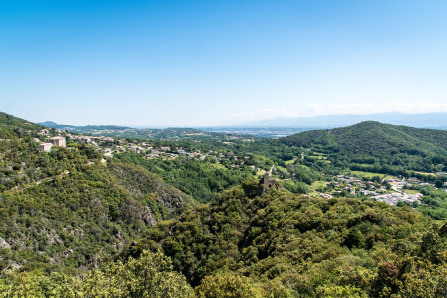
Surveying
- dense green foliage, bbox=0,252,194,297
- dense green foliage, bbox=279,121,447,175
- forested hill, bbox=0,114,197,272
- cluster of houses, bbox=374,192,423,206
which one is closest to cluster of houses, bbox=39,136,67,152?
forested hill, bbox=0,114,197,272

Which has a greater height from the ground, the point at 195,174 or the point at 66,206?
the point at 66,206

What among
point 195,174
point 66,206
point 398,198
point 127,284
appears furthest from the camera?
point 195,174

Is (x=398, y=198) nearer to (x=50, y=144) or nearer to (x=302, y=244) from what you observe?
(x=302, y=244)

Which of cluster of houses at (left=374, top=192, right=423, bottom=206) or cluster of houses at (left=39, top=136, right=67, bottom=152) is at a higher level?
cluster of houses at (left=39, top=136, right=67, bottom=152)

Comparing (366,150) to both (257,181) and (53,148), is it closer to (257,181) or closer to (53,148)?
(257,181)

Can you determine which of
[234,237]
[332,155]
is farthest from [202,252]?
[332,155]

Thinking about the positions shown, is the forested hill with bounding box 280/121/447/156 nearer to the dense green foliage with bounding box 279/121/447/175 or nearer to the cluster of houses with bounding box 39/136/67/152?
the dense green foliage with bounding box 279/121/447/175

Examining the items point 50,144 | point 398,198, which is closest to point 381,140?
point 398,198
